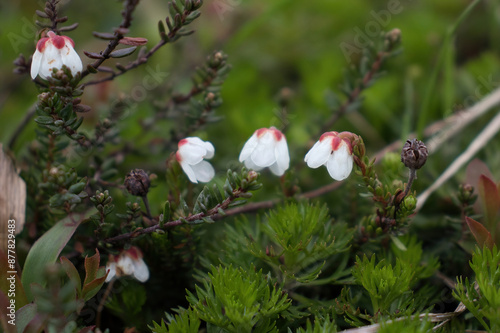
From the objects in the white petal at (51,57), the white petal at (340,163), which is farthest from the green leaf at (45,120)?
the white petal at (340,163)

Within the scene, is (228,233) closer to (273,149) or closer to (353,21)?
(273,149)

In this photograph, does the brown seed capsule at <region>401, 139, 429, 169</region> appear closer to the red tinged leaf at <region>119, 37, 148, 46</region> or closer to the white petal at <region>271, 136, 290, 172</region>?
the white petal at <region>271, 136, 290, 172</region>

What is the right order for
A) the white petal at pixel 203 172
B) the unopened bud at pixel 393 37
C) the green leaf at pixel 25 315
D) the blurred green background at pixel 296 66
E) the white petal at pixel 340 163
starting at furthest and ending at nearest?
the blurred green background at pixel 296 66 → the unopened bud at pixel 393 37 → the white petal at pixel 203 172 → the white petal at pixel 340 163 → the green leaf at pixel 25 315

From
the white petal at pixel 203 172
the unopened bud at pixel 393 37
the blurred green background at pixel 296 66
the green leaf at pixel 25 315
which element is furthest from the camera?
the blurred green background at pixel 296 66

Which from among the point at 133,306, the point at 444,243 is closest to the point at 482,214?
the point at 444,243

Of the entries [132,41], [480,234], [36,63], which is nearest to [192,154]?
[132,41]

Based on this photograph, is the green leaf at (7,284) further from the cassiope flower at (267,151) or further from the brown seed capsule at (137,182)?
the cassiope flower at (267,151)

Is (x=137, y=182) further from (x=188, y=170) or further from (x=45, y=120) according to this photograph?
(x=45, y=120)
